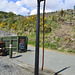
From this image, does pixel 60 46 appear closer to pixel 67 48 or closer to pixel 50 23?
pixel 67 48

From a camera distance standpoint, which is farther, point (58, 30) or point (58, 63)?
point (58, 30)

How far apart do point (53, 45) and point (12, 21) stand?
1854 centimetres

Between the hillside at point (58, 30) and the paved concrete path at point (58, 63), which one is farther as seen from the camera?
the hillside at point (58, 30)

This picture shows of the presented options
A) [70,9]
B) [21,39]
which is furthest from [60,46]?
[70,9]

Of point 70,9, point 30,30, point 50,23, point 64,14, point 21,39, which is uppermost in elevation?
point 70,9

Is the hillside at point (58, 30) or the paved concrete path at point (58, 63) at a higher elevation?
the hillside at point (58, 30)

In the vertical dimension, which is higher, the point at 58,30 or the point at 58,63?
the point at 58,30

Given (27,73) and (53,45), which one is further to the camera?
(53,45)

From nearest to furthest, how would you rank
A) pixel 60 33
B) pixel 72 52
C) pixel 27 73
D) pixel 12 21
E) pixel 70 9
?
Answer: pixel 27 73 < pixel 72 52 < pixel 60 33 < pixel 70 9 < pixel 12 21

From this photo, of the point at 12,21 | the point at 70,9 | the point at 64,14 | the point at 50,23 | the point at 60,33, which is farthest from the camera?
the point at 12,21

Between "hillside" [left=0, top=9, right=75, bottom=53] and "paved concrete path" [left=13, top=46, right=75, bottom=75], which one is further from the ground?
"hillside" [left=0, top=9, right=75, bottom=53]

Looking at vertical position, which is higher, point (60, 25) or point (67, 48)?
point (60, 25)

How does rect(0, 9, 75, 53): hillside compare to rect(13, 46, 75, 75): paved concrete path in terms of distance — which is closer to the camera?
rect(13, 46, 75, 75): paved concrete path

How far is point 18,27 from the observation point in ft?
78.0
